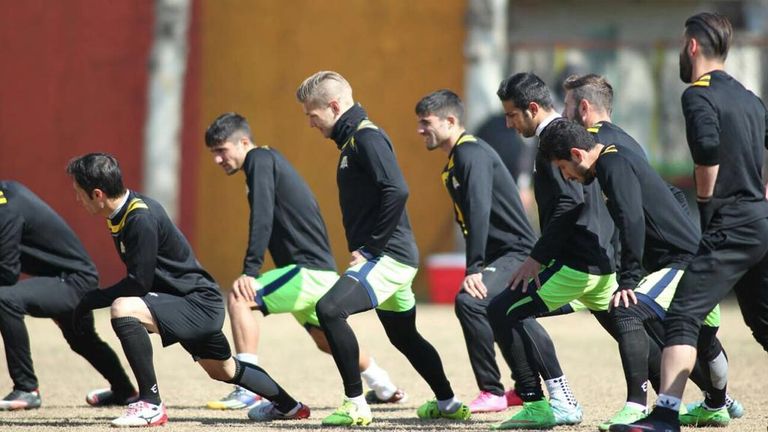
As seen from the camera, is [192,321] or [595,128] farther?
[192,321]

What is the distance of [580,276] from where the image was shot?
6.36 metres

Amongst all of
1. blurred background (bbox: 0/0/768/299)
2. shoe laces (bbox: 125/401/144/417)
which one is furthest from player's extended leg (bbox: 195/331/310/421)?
blurred background (bbox: 0/0/768/299)

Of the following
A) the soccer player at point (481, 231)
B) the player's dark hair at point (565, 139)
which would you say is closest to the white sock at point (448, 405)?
the soccer player at point (481, 231)

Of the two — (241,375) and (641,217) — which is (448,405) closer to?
(241,375)

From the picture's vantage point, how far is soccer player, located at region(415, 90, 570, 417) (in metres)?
6.85

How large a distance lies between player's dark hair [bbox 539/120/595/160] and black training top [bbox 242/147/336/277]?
76.6 inches

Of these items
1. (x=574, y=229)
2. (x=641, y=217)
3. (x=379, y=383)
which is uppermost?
(x=641, y=217)

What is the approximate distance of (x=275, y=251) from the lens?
7652 mm

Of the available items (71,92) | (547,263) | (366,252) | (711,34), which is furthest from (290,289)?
(71,92)

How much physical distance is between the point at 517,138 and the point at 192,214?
16.2ft

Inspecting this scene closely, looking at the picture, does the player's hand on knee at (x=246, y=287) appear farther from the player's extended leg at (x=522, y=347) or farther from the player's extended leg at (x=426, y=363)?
the player's extended leg at (x=522, y=347)

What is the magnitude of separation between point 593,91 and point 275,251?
2154 millimetres

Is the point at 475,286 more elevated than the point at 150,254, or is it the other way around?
the point at 150,254

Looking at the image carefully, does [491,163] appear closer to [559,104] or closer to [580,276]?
[580,276]
